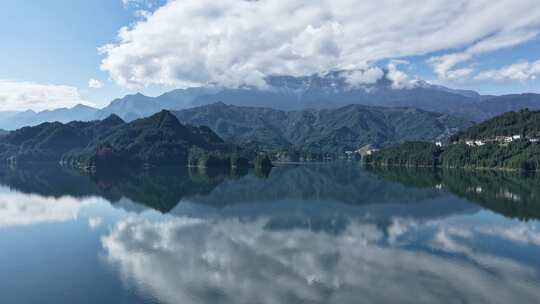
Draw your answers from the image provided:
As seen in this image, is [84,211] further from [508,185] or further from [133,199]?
[508,185]

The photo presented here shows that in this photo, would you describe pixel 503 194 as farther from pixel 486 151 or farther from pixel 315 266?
pixel 486 151

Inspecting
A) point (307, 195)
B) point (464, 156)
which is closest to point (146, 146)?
point (307, 195)

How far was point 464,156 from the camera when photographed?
138 meters

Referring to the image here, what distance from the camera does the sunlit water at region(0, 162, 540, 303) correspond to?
23.9 m

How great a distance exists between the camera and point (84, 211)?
5278 centimetres

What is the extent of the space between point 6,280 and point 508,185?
7782cm

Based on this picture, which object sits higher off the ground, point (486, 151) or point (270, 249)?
point (486, 151)

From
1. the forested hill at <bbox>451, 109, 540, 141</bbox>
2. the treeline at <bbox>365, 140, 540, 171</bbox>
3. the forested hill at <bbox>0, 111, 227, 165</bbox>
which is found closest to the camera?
the treeline at <bbox>365, 140, 540, 171</bbox>

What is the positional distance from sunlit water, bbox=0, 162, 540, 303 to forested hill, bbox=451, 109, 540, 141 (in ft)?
252

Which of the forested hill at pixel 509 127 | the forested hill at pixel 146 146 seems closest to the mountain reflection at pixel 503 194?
the forested hill at pixel 509 127

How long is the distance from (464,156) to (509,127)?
56.5ft

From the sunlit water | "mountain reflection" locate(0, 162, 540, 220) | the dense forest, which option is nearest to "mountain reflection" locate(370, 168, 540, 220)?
"mountain reflection" locate(0, 162, 540, 220)

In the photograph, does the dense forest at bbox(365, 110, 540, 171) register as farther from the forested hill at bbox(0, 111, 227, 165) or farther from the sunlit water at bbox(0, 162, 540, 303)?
the forested hill at bbox(0, 111, 227, 165)

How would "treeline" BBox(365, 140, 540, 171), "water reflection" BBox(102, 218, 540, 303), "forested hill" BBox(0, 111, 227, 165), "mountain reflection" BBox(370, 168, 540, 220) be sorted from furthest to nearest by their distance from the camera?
"forested hill" BBox(0, 111, 227, 165)
"treeline" BBox(365, 140, 540, 171)
"mountain reflection" BBox(370, 168, 540, 220)
"water reflection" BBox(102, 218, 540, 303)
